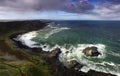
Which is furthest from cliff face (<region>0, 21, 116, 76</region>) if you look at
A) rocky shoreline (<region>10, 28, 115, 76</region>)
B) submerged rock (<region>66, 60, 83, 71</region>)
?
submerged rock (<region>66, 60, 83, 71</region>)

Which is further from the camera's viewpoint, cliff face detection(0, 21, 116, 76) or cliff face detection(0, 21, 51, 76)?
cliff face detection(0, 21, 116, 76)

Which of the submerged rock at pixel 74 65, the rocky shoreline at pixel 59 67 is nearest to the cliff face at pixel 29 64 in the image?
the rocky shoreline at pixel 59 67

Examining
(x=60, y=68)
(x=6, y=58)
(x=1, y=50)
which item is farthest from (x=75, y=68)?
(x=1, y=50)

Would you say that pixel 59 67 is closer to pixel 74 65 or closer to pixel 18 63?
pixel 74 65

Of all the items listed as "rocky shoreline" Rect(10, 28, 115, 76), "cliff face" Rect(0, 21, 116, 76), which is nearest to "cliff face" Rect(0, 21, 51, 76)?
"cliff face" Rect(0, 21, 116, 76)

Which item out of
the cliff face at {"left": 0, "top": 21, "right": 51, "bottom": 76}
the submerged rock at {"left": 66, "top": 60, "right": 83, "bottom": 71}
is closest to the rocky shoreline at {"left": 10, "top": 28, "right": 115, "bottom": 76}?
the submerged rock at {"left": 66, "top": 60, "right": 83, "bottom": 71}

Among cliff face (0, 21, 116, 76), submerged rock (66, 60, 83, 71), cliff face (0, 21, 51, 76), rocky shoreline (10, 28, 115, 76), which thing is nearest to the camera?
cliff face (0, 21, 51, 76)

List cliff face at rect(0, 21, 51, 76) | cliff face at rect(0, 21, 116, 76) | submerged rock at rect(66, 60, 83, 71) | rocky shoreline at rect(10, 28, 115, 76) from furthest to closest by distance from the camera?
submerged rock at rect(66, 60, 83, 71) → rocky shoreline at rect(10, 28, 115, 76) → cliff face at rect(0, 21, 116, 76) → cliff face at rect(0, 21, 51, 76)

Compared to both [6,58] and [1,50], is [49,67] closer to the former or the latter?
[6,58]

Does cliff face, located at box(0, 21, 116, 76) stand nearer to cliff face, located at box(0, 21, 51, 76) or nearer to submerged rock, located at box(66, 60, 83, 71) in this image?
cliff face, located at box(0, 21, 51, 76)

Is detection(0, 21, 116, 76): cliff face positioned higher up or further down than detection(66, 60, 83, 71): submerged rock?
higher up

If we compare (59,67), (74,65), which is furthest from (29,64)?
(74,65)

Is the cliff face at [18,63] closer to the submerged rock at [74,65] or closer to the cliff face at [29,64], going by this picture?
the cliff face at [29,64]

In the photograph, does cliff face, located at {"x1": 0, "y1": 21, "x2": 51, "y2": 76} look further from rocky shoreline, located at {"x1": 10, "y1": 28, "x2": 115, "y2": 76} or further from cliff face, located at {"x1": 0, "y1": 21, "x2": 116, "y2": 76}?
rocky shoreline, located at {"x1": 10, "y1": 28, "x2": 115, "y2": 76}
